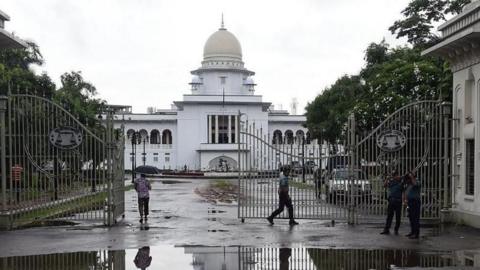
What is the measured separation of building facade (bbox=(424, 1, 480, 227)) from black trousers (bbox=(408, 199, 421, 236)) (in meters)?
2.18

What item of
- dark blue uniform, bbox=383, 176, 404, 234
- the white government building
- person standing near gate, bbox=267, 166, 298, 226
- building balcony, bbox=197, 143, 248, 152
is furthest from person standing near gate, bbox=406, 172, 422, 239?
the white government building

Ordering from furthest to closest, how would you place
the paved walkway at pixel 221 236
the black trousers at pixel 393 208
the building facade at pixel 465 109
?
the building facade at pixel 465 109, the black trousers at pixel 393 208, the paved walkway at pixel 221 236

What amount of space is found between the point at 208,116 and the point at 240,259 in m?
76.5

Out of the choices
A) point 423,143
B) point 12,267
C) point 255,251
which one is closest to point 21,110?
point 12,267

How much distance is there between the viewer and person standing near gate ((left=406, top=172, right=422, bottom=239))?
14.8 metres

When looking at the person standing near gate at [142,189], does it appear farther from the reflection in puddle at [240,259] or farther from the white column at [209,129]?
the white column at [209,129]

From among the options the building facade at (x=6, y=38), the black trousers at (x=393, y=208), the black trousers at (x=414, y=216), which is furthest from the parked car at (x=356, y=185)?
the building facade at (x=6, y=38)

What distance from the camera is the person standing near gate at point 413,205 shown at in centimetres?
1478

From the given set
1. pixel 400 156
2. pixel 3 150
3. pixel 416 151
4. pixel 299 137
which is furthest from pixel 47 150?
pixel 299 137

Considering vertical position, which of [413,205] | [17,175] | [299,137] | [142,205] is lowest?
[142,205]

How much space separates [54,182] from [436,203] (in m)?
10.7

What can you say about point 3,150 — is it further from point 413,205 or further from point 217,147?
point 217,147

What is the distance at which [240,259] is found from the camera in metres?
11.8

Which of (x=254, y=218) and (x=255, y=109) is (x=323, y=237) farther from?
(x=255, y=109)
